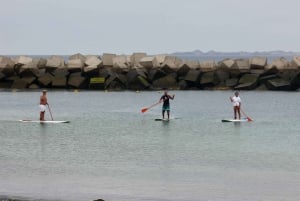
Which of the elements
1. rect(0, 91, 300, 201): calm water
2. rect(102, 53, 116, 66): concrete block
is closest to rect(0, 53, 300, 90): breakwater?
rect(102, 53, 116, 66): concrete block

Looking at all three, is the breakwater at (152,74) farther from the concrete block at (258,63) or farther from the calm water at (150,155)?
the calm water at (150,155)

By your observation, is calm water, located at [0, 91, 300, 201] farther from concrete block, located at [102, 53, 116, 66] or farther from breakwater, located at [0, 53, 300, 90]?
concrete block, located at [102, 53, 116, 66]

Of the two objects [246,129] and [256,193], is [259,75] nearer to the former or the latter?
[246,129]

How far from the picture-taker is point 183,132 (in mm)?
40938

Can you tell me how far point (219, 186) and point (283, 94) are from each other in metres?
44.9

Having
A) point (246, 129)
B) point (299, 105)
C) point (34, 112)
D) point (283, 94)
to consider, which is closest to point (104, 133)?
point (246, 129)

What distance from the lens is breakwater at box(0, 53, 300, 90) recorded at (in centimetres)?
6988

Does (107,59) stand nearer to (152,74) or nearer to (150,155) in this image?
(152,74)

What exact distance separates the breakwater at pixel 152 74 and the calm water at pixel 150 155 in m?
11.5

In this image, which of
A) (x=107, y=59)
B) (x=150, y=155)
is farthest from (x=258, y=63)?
(x=150, y=155)

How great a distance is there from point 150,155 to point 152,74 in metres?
39.3

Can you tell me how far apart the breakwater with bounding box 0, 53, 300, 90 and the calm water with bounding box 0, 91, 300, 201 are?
11541mm

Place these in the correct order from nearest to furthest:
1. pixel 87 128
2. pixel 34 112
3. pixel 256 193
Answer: pixel 256 193, pixel 87 128, pixel 34 112

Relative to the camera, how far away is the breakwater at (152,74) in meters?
69.9
